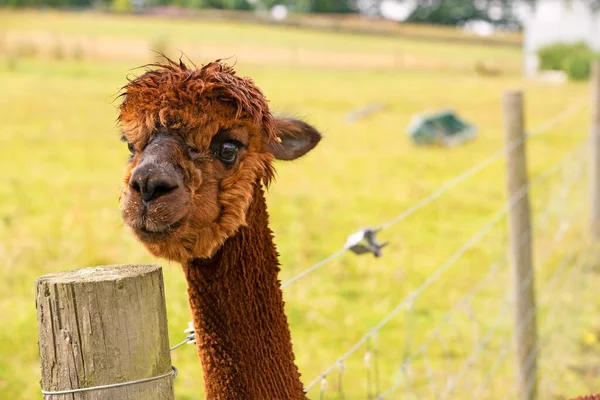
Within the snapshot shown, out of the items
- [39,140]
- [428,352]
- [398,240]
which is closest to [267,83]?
[39,140]

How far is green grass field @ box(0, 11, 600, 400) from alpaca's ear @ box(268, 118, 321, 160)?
0.29 meters

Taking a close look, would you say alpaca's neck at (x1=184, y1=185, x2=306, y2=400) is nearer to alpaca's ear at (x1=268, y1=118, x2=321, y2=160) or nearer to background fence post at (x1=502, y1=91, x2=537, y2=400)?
alpaca's ear at (x1=268, y1=118, x2=321, y2=160)

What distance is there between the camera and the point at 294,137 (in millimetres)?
2398

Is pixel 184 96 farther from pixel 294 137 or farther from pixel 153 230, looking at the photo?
pixel 294 137

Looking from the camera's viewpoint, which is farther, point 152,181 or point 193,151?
point 193,151

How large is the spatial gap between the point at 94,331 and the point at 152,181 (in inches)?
15.7

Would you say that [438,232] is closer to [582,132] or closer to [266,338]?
[266,338]

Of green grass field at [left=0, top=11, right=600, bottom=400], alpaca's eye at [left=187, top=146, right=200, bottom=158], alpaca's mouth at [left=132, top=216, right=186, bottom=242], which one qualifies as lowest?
green grass field at [left=0, top=11, right=600, bottom=400]

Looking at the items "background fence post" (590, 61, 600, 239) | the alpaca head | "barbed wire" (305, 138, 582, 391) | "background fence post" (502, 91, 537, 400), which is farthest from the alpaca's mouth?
"background fence post" (590, 61, 600, 239)

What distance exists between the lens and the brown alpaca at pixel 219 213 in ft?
6.47

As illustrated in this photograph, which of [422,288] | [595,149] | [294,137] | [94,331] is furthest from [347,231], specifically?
[94,331]

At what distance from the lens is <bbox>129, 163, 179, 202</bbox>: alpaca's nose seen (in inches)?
72.8

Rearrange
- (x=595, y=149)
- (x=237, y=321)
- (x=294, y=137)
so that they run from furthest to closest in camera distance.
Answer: (x=595, y=149), (x=294, y=137), (x=237, y=321)

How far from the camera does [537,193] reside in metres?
11.1
